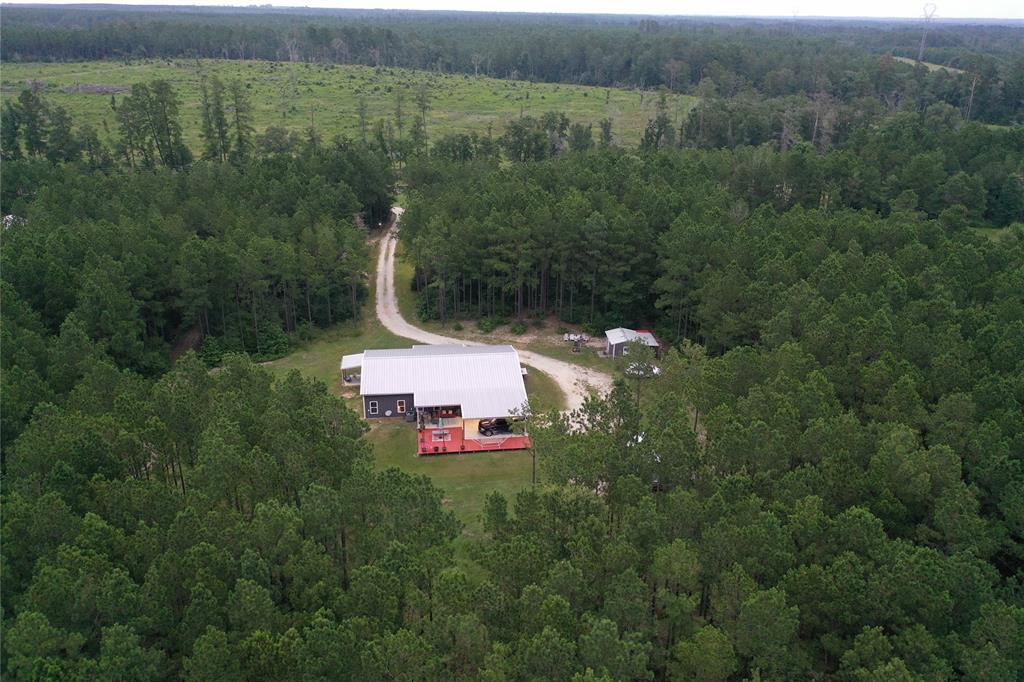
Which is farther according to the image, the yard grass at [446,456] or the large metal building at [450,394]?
the large metal building at [450,394]

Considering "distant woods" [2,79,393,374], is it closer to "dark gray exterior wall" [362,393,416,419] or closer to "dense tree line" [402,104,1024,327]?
"dense tree line" [402,104,1024,327]

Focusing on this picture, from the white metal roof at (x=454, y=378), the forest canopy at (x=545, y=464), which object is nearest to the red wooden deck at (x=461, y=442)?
the white metal roof at (x=454, y=378)

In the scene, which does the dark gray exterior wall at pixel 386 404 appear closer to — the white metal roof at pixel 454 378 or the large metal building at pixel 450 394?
the large metal building at pixel 450 394

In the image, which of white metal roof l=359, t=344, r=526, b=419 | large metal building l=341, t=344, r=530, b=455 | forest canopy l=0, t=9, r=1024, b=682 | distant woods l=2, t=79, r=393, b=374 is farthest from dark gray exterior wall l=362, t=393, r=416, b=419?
distant woods l=2, t=79, r=393, b=374

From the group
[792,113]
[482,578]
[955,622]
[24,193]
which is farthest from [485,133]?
[955,622]

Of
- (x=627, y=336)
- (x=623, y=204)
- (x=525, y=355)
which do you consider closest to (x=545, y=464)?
(x=525, y=355)

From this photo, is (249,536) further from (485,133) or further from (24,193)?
(485,133)

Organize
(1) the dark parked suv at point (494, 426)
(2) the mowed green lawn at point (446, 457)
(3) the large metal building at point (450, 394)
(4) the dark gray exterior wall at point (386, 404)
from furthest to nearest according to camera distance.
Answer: (4) the dark gray exterior wall at point (386, 404) → (1) the dark parked suv at point (494, 426) → (3) the large metal building at point (450, 394) → (2) the mowed green lawn at point (446, 457)
